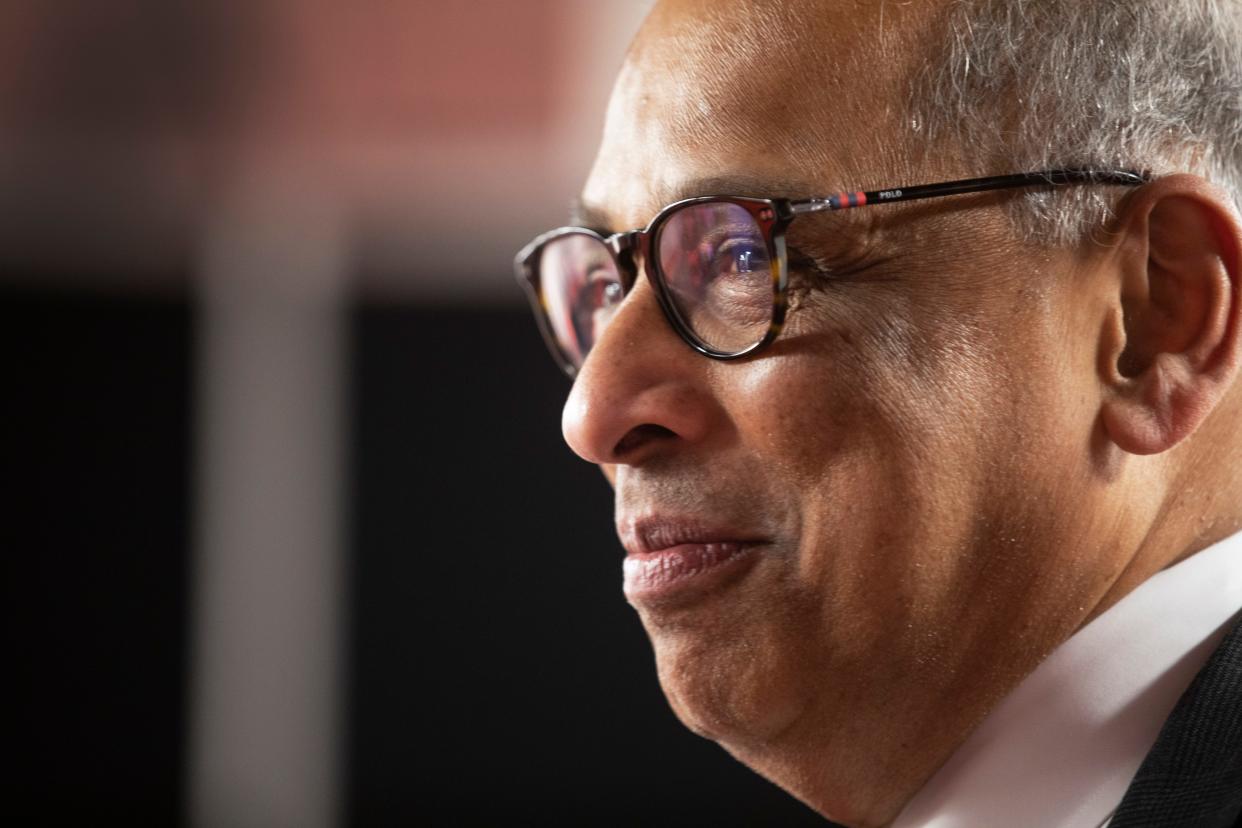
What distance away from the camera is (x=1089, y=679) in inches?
44.2

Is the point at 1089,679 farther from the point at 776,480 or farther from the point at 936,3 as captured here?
the point at 936,3

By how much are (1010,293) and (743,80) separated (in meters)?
0.30

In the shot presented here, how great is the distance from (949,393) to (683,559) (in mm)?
275

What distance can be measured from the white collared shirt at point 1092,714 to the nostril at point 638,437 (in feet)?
1.25

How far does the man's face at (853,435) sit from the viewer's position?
110cm

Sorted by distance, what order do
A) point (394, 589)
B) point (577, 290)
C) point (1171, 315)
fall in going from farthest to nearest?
point (394, 589)
point (577, 290)
point (1171, 315)

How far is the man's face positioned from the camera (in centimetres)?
110

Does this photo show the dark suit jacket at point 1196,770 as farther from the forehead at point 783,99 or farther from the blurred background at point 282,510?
the blurred background at point 282,510

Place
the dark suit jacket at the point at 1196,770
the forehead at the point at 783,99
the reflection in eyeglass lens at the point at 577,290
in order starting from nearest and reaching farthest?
the dark suit jacket at the point at 1196,770, the forehead at the point at 783,99, the reflection in eyeglass lens at the point at 577,290

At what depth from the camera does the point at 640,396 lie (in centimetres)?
116

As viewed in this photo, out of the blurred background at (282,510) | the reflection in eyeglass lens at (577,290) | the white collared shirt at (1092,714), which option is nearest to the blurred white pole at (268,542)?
the blurred background at (282,510)

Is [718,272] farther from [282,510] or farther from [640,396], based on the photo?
[282,510]

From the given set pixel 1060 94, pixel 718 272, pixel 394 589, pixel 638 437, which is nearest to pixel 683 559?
pixel 638 437

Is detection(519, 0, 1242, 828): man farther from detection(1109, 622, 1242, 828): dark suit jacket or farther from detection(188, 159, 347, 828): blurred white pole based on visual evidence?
detection(188, 159, 347, 828): blurred white pole
